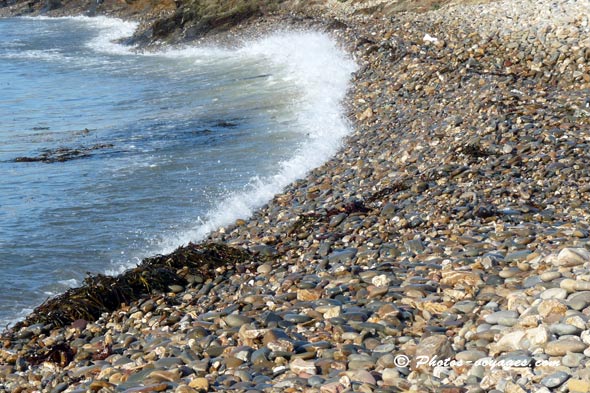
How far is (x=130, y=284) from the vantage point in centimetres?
738

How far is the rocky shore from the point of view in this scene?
462 cm

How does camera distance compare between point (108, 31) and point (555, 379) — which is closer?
point (555, 379)

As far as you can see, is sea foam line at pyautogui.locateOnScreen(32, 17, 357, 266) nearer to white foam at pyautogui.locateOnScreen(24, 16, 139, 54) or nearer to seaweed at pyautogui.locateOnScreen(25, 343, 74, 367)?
white foam at pyautogui.locateOnScreen(24, 16, 139, 54)

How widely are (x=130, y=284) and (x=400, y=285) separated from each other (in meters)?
2.78

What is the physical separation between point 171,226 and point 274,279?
10.8ft

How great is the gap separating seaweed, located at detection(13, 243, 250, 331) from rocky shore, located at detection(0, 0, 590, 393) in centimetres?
11

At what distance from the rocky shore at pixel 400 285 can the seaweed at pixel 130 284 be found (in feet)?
0.35

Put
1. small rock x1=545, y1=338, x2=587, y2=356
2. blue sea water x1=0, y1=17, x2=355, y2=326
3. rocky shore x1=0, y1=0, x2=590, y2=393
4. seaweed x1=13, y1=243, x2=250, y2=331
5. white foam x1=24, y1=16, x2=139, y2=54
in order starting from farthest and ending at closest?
white foam x1=24, y1=16, x2=139, y2=54, blue sea water x1=0, y1=17, x2=355, y2=326, seaweed x1=13, y1=243, x2=250, y2=331, rocky shore x1=0, y1=0, x2=590, y2=393, small rock x1=545, y1=338, x2=587, y2=356

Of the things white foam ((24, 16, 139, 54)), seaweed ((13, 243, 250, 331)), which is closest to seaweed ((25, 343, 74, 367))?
seaweed ((13, 243, 250, 331))

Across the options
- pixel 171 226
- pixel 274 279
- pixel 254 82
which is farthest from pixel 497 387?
pixel 254 82

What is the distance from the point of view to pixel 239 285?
711 cm

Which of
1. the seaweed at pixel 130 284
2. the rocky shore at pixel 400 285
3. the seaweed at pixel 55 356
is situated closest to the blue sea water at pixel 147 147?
the seaweed at pixel 130 284

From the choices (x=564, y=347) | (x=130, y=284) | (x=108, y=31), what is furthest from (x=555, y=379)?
(x=108, y=31)

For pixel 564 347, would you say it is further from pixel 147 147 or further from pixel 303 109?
pixel 303 109
